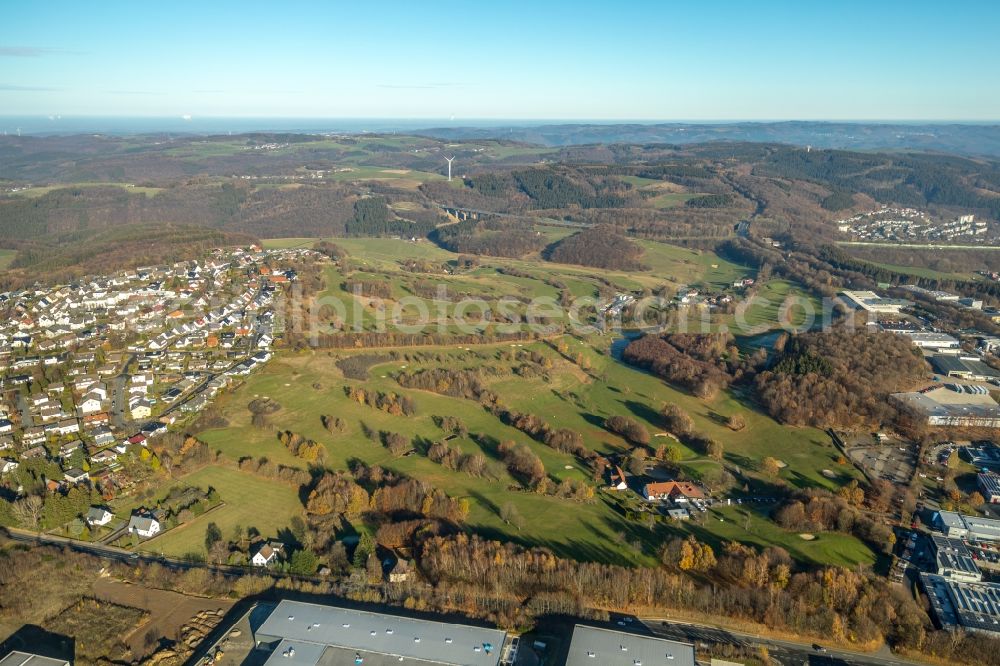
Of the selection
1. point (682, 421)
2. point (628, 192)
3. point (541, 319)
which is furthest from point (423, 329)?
point (628, 192)

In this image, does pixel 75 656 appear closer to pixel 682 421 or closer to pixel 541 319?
pixel 682 421

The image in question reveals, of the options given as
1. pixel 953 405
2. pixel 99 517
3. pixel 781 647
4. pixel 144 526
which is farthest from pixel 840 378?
pixel 99 517

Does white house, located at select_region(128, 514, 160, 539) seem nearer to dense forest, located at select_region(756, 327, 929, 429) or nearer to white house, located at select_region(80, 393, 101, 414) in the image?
white house, located at select_region(80, 393, 101, 414)

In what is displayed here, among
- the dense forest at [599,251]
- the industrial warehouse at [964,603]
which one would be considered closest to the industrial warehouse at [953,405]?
the industrial warehouse at [964,603]

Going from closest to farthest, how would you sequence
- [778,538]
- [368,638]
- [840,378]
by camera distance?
[368,638] → [778,538] → [840,378]

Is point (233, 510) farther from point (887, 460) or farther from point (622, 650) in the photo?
point (887, 460)

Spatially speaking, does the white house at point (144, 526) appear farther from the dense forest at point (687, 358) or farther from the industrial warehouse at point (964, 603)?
the dense forest at point (687, 358)

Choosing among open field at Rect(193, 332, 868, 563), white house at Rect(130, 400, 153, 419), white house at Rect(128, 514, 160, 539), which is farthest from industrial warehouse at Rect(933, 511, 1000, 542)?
white house at Rect(130, 400, 153, 419)
